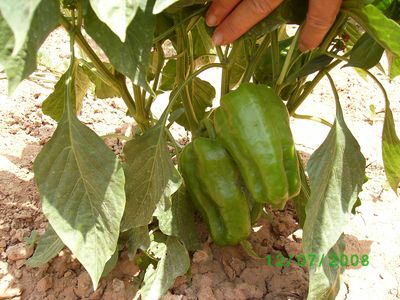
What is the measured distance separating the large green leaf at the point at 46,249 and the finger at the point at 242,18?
52cm

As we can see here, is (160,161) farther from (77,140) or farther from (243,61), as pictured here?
(243,61)

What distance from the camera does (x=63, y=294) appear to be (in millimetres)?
1084

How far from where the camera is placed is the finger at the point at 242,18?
82 centimetres

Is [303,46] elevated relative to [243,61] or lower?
elevated

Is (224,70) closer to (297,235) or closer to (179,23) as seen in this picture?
(179,23)

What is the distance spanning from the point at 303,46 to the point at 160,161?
0.36 m

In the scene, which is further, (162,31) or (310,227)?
(162,31)

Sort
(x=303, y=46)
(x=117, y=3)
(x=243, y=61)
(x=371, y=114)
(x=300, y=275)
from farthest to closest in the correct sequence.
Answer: (x=371, y=114) < (x=243, y=61) < (x=300, y=275) < (x=303, y=46) < (x=117, y=3)

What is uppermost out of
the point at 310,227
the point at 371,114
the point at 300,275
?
the point at 310,227

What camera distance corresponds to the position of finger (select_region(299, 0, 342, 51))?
81 cm

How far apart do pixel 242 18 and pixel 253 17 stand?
22 mm

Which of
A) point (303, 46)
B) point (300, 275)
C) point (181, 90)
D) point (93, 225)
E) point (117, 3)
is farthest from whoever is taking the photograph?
point (300, 275)

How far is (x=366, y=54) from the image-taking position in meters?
0.94

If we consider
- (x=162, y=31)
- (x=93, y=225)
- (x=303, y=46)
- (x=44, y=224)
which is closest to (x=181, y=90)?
(x=162, y=31)
